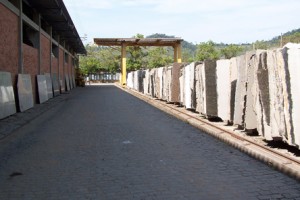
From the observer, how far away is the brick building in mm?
14000

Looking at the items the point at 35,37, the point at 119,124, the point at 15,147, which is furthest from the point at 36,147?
the point at 35,37

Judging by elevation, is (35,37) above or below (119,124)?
above

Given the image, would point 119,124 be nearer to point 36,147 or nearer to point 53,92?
point 36,147

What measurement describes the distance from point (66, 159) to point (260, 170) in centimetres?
331

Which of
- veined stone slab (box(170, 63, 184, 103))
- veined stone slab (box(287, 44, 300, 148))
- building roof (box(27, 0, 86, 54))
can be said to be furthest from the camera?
building roof (box(27, 0, 86, 54))

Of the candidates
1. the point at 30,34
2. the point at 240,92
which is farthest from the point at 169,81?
the point at 240,92

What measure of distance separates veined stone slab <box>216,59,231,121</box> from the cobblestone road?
104 cm

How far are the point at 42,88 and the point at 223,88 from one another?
1256cm

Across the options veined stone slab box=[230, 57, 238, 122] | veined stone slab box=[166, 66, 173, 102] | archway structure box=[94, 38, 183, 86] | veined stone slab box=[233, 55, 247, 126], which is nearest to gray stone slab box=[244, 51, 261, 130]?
veined stone slab box=[233, 55, 247, 126]

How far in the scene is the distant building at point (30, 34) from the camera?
14.0 metres

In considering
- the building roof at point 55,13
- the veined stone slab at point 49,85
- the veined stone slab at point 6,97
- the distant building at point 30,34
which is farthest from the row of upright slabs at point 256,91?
the veined stone slab at point 49,85

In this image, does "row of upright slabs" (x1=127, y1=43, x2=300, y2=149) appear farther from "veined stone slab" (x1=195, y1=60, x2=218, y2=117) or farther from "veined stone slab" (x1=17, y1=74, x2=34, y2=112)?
"veined stone slab" (x1=17, y1=74, x2=34, y2=112)

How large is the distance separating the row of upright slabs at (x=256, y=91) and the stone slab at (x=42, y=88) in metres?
8.90

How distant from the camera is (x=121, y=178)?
5.75 meters
